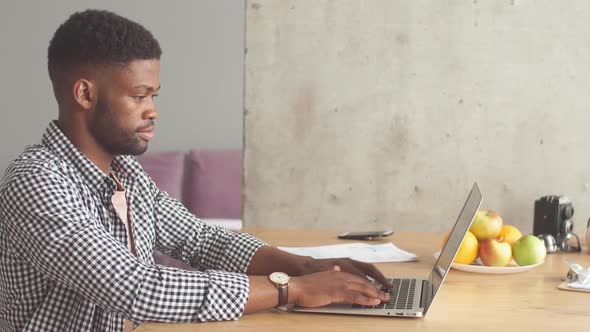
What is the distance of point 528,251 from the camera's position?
1845mm

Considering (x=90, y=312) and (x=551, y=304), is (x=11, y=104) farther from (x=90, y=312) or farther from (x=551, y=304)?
(x=551, y=304)

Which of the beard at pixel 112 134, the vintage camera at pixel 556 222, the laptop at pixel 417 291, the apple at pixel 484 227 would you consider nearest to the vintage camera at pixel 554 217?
the vintage camera at pixel 556 222

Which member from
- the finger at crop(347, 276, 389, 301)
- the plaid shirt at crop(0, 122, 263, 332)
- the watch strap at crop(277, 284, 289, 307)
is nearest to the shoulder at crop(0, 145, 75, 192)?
the plaid shirt at crop(0, 122, 263, 332)

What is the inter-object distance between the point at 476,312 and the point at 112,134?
2.49 feet

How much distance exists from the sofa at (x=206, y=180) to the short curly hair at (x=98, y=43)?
2.92m

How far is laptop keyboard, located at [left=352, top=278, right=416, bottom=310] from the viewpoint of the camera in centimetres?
147

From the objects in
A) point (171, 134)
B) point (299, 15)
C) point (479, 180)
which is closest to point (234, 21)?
point (171, 134)

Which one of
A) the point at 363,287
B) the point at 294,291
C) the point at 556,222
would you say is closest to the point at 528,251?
the point at 556,222

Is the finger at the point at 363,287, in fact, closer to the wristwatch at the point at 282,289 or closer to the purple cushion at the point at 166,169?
the wristwatch at the point at 282,289

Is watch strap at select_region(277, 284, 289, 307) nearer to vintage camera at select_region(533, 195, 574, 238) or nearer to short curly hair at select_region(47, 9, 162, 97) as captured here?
short curly hair at select_region(47, 9, 162, 97)

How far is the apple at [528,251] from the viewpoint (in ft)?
6.05

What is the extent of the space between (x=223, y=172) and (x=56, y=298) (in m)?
3.08

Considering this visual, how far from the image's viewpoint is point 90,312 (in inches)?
60.3

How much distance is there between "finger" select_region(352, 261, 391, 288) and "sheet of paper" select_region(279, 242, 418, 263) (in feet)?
0.83
